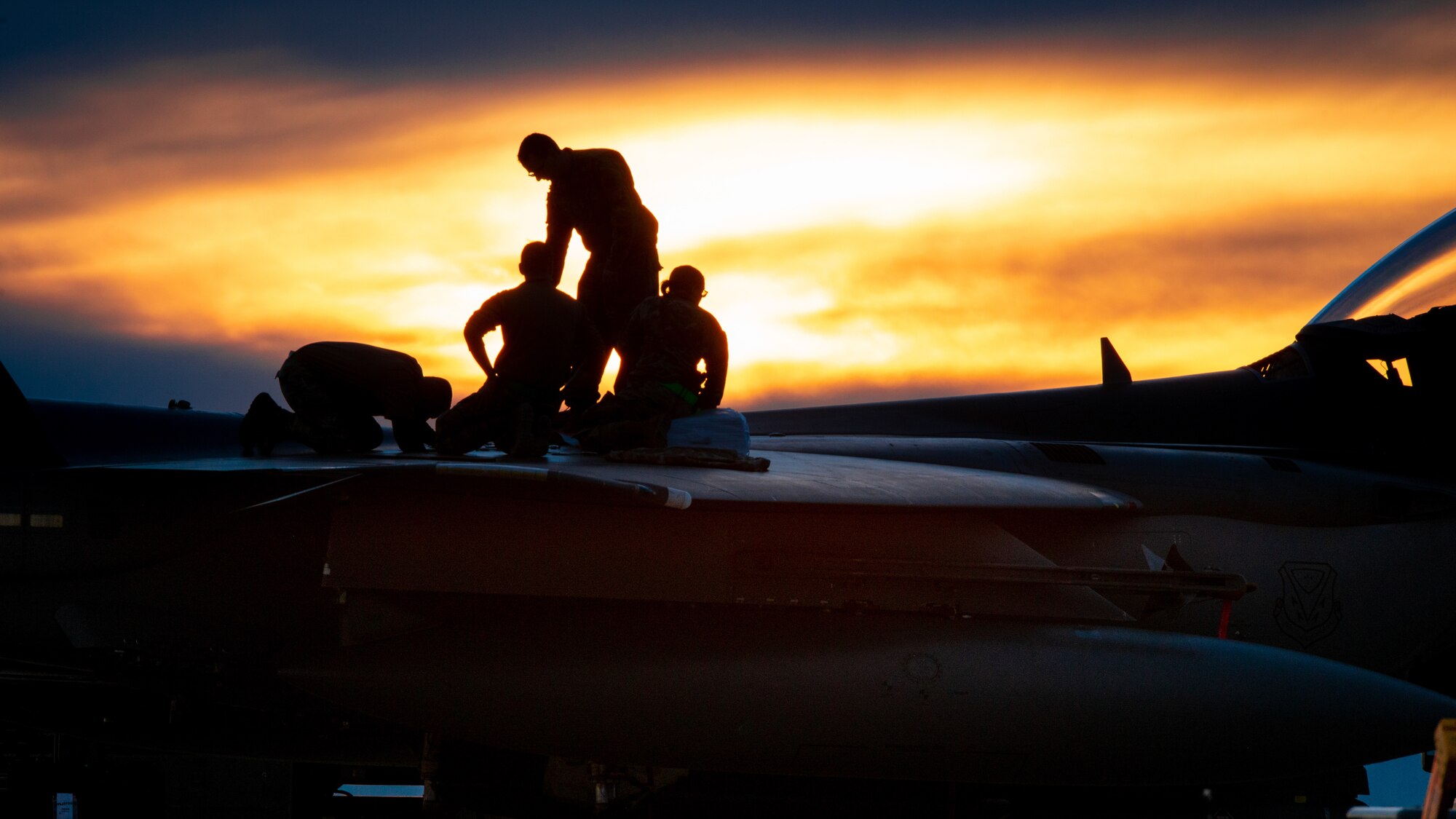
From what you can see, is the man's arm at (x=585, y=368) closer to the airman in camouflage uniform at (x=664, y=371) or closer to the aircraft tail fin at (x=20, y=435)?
the airman in camouflage uniform at (x=664, y=371)

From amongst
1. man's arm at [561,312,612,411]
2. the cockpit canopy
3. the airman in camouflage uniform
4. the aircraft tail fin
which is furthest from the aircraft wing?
the cockpit canopy

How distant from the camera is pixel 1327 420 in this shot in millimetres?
7527

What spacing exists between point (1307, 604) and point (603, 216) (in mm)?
4766

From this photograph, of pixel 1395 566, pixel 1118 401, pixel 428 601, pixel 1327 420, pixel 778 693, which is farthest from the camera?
pixel 1118 401

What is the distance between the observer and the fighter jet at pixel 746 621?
17.2 ft

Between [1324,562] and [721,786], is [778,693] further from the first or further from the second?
[1324,562]

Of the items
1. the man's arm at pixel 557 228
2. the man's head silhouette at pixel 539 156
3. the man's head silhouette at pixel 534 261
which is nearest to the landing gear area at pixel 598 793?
the man's head silhouette at pixel 534 261

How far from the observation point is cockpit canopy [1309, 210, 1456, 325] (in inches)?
292

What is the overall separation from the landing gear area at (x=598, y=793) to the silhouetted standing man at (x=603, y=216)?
114 inches

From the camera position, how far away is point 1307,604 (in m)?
6.58

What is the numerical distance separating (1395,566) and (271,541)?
6043 mm

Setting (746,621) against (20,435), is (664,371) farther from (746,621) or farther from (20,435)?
(20,435)

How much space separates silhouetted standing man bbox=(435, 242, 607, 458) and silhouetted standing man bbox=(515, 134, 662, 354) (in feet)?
2.99

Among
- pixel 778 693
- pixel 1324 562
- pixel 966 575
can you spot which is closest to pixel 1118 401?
pixel 1324 562
